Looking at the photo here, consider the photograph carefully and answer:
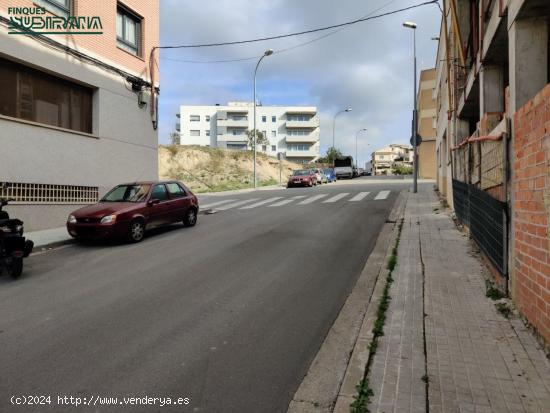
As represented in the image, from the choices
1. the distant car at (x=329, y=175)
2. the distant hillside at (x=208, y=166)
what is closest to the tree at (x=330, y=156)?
the distant hillside at (x=208, y=166)

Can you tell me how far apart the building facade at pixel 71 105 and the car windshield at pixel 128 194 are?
224 centimetres

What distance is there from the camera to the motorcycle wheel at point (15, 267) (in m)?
6.88

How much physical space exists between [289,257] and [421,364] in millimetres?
4575

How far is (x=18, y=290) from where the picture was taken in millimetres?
6258

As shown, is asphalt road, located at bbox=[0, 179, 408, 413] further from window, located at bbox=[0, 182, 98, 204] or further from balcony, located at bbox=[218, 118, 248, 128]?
balcony, located at bbox=[218, 118, 248, 128]

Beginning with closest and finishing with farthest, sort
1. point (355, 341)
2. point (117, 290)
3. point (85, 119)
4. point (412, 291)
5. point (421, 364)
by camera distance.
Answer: point (421, 364), point (355, 341), point (412, 291), point (117, 290), point (85, 119)

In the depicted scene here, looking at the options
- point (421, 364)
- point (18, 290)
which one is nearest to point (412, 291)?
point (421, 364)

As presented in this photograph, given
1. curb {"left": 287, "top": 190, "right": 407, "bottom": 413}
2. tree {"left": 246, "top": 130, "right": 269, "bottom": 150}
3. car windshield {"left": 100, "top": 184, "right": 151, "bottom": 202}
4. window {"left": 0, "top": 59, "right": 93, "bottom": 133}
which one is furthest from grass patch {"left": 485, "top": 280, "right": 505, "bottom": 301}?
tree {"left": 246, "top": 130, "right": 269, "bottom": 150}

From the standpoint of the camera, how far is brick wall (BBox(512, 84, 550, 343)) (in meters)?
3.84

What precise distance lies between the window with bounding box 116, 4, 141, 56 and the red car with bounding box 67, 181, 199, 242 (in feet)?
20.9

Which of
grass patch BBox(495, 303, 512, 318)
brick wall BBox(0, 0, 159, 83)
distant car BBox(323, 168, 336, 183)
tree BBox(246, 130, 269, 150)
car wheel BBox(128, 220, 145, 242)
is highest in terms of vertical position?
tree BBox(246, 130, 269, 150)

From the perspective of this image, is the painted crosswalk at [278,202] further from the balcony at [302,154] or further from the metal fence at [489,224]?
the balcony at [302,154]

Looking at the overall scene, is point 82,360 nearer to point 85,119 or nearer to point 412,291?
point 412,291

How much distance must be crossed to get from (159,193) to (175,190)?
819mm
